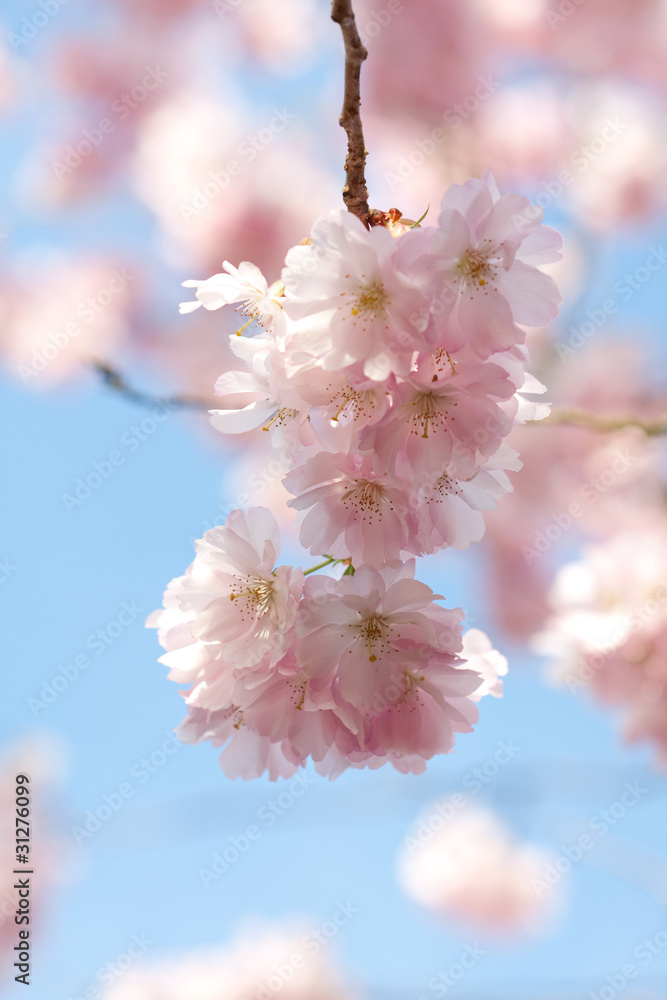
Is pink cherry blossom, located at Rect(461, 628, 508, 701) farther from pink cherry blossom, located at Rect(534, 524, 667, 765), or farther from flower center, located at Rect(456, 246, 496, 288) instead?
pink cherry blossom, located at Rect(534, 524, 667, 765)

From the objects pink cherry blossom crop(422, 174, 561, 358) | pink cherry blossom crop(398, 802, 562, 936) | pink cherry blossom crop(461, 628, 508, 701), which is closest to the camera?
pink cherry blossom crop(422, 174, 561, 358)

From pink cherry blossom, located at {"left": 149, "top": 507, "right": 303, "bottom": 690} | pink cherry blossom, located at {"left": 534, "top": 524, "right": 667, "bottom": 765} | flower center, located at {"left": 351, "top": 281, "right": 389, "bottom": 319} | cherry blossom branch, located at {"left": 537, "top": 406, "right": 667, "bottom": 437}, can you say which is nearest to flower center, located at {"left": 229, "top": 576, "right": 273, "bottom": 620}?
pink cherry blossom, located at {"left": 149, "top": 507, "right": 303, "bottom": 690}

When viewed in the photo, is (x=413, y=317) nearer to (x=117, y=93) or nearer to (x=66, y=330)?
(x=117, y=93)

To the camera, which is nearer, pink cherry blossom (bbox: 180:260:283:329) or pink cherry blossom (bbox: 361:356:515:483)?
pink cherry blossom (bbox: 361:356:515:483)

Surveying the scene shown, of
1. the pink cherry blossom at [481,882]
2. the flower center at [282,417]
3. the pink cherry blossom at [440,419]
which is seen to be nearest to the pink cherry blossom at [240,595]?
the flower center at [282,417]

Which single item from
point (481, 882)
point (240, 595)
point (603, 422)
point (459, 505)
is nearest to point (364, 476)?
point (459, 505)

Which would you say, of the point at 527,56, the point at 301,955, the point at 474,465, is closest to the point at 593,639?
the point at 474,465
